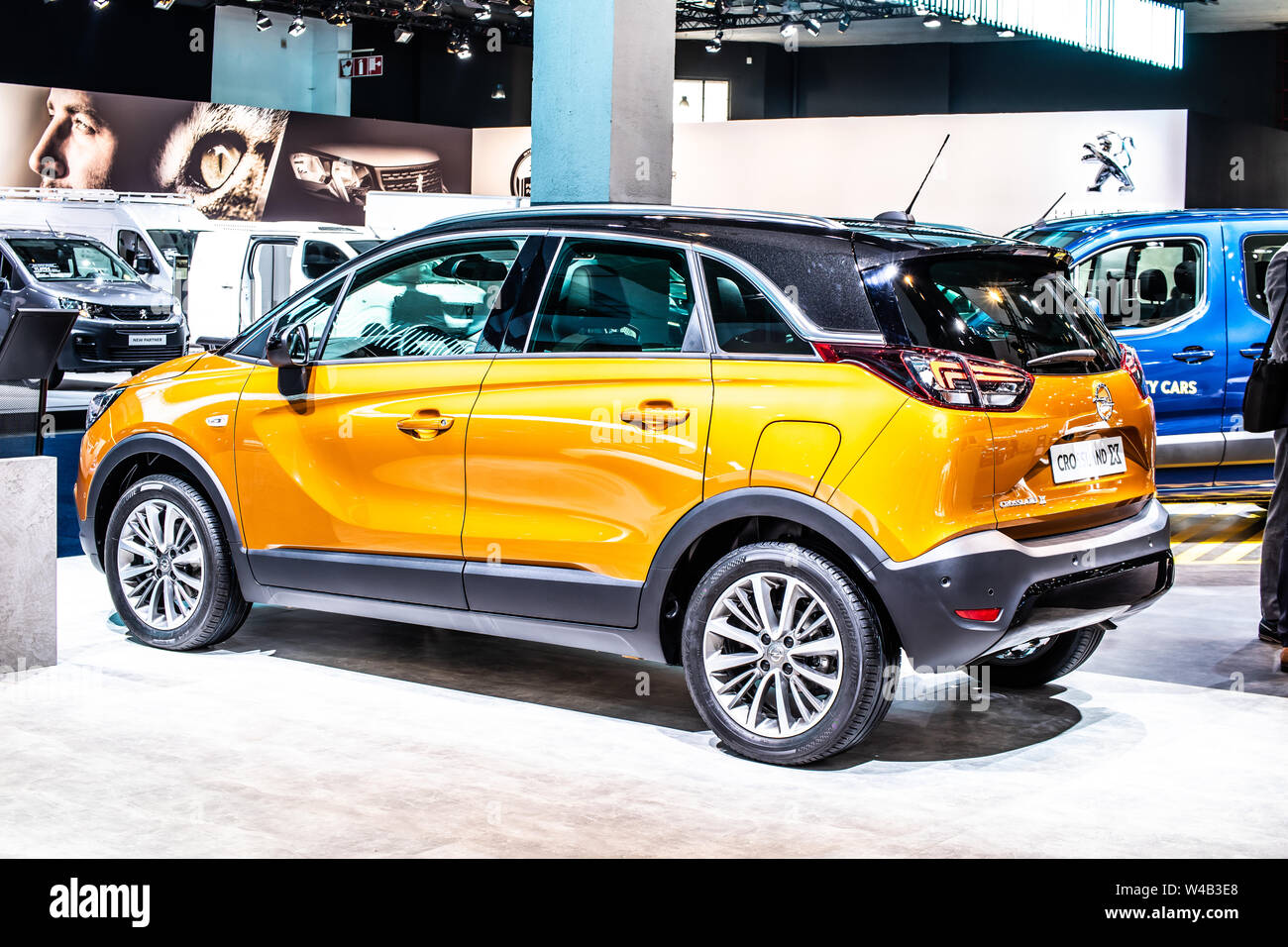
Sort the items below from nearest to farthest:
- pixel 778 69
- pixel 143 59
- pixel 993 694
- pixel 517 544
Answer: pixel 517 544, pixel 993 694, pixel 143 59, pixel 778 69

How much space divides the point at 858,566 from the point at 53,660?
3.10m

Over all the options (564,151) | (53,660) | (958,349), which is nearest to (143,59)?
(564,151)

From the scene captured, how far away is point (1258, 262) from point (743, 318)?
16.0ft

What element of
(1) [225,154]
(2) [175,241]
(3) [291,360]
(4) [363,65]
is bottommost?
(3) [291,360]

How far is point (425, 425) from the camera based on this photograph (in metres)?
4.95

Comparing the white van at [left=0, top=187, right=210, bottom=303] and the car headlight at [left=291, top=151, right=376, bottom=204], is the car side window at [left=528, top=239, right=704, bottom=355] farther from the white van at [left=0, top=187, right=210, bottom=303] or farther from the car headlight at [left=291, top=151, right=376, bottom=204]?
the car headlight at [left=291, top=151, right=376, bottom=204]

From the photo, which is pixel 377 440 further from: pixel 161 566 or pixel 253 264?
pixel 253 264

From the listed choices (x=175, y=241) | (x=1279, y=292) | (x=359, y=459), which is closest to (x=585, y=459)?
(x=359, y=459)

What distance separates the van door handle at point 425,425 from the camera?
491cm

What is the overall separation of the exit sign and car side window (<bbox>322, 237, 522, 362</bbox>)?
23938mm

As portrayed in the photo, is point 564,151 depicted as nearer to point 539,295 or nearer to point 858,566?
point 539,295

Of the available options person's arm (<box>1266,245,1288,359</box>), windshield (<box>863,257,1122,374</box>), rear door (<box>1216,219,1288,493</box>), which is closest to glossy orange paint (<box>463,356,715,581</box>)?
windshield (<box>863,257,1122,374</box>)

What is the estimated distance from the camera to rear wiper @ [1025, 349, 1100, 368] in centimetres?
436

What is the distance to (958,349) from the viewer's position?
4.18m
